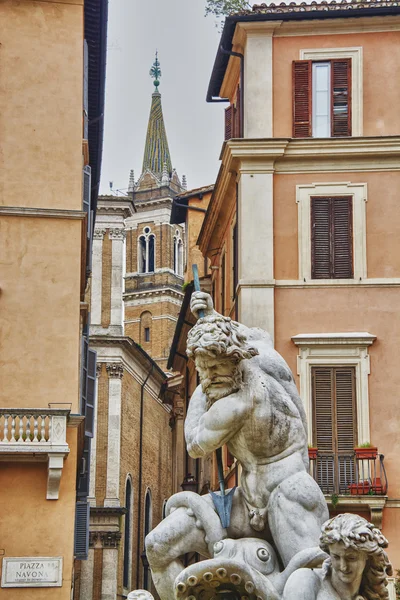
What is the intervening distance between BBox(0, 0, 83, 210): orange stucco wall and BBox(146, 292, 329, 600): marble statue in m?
21.9

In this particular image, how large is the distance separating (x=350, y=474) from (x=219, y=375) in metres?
22.4

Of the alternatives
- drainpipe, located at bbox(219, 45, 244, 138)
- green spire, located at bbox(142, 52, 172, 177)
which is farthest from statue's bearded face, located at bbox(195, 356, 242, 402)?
green spire, located at bbox(142, 52, 172, 177)

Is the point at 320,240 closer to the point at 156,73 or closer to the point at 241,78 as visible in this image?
the point at 241,78

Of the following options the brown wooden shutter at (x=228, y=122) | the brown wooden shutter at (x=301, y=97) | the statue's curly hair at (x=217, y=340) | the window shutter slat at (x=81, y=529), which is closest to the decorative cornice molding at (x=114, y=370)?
the brown wooden shutter at (x=228, y=122)

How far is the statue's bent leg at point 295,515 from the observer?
7.27 meters

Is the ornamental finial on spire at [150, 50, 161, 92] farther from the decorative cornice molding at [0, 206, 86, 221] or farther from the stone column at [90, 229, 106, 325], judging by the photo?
the decorative cornice molding at [0, 206, 86, 221]

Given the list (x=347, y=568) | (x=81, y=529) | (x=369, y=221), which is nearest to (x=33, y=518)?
(x=81, y=529)

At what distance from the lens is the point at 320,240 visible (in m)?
31.5

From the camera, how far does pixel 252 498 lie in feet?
24.7

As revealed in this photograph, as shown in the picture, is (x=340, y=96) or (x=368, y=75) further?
(x=340, y=96)

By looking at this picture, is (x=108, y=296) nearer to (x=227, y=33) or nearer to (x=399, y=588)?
(x=227, y=33)

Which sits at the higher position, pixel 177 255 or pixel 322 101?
pixel 177 255

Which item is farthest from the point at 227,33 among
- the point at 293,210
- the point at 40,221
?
the point at 40,221

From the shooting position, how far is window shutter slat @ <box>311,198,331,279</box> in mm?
31375
